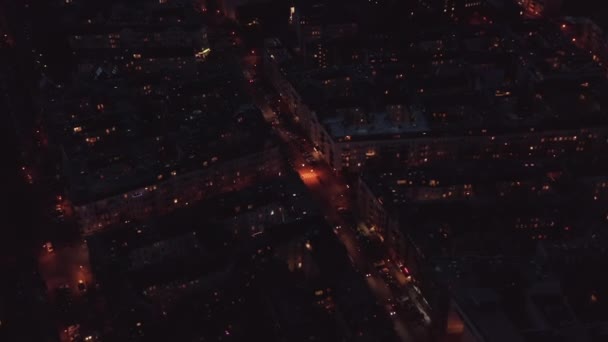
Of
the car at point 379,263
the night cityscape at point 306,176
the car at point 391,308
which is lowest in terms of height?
the car at point 391,308

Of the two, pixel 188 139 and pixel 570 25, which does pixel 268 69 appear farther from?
pixel 570 25

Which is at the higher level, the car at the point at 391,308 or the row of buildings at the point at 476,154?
the row of buildings at the point at 476,154

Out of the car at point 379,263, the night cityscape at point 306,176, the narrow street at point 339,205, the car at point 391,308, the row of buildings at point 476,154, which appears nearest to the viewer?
the row of buildings at point 476,154

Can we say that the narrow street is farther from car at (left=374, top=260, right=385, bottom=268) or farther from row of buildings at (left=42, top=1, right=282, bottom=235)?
row of buildings at (left=42, top=1, right=282, bottom=235)

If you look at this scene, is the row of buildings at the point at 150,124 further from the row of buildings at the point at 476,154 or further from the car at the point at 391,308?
the car at the point at 391,308

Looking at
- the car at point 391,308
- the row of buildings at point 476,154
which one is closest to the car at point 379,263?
the row of buildings at point 476,154

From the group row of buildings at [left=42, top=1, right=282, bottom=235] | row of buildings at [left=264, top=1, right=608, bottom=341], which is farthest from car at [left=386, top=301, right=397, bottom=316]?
row of buildings at [left=42, top=1, right=282, bottom=235]

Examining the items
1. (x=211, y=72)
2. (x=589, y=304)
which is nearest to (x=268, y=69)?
(x=211, y=72)

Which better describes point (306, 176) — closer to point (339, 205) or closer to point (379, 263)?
point (339, 205)
